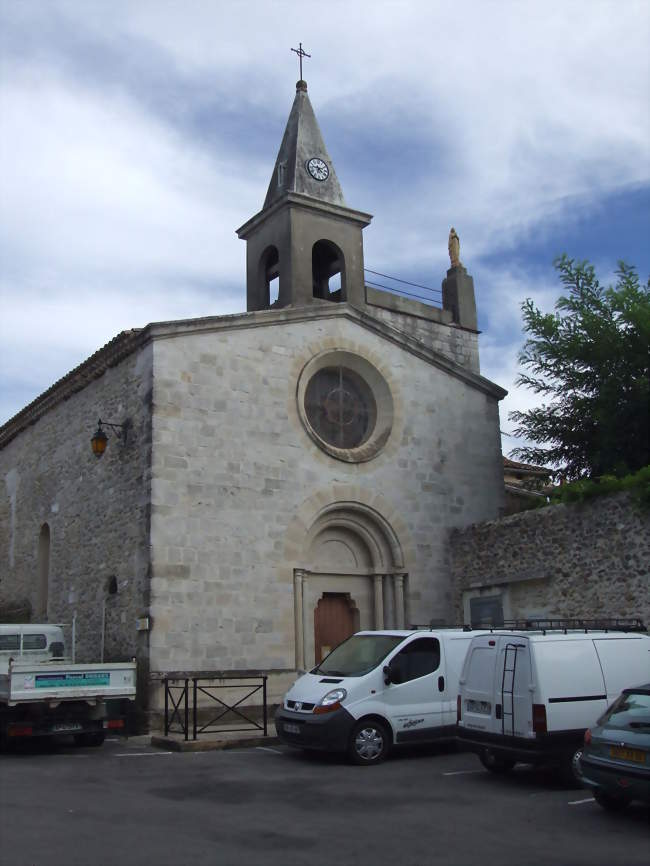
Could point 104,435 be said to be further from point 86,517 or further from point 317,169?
point 317,169

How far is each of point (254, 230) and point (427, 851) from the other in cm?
1611

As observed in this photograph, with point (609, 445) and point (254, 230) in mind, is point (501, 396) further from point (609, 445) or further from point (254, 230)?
point (254, 230)

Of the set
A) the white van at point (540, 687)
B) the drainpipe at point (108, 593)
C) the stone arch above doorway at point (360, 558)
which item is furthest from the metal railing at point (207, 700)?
the white van at point (540, 687)

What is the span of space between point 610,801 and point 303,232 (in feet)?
45.9

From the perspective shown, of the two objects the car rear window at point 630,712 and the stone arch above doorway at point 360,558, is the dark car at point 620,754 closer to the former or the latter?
the car rear window at point 630,712

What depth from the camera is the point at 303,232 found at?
63.5 feet

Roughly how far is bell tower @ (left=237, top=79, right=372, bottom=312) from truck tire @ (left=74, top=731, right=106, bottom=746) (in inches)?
373

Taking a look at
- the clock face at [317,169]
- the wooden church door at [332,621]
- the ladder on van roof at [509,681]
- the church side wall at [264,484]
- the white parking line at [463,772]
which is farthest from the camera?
the clock face at [317,169]

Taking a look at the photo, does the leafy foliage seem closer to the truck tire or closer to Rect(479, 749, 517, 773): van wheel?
Rect(479, 749, 517, 773): van wheel

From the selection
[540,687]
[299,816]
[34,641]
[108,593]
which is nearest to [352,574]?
[108,593]

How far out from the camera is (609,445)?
17953mm

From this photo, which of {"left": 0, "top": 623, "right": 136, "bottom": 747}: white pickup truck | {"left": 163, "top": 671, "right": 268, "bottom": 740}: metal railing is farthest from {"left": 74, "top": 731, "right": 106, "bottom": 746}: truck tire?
{"left": 163, "top": 671, "right": 268, "bottom": 740}: metal railing

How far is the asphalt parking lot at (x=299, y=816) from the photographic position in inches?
251

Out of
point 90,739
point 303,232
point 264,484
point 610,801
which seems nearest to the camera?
point 610,801
